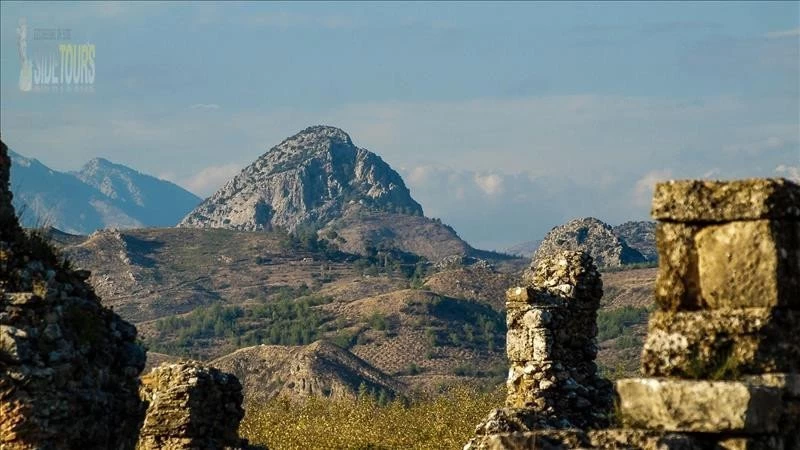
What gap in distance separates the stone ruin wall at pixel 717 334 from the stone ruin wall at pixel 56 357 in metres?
6.06

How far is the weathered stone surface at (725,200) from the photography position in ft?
25.9

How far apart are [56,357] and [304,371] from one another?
248 feet

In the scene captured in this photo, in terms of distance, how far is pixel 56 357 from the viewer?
13.1 meters

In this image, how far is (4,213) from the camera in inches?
551

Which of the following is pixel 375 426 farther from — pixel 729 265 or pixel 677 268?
pixel 729 265

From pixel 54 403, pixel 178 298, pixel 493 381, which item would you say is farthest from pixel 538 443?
pixel 178 298

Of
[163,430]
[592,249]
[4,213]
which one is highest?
[592,249]

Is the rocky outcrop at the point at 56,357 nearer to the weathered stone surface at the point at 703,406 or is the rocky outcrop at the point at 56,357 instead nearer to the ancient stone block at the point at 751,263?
the weathered stone surface at the point at 703,406

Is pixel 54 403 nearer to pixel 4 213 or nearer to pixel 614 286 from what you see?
pixel 4 213

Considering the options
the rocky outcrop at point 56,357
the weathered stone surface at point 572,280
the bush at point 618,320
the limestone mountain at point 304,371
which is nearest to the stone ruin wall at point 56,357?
the rocky outcrop at point 56,357

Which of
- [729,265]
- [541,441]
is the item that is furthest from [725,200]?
[541,441]

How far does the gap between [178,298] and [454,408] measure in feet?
424

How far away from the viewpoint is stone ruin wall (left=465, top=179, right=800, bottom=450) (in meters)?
7.65

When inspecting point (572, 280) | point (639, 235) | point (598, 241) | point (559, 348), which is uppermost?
point (639, 235)
